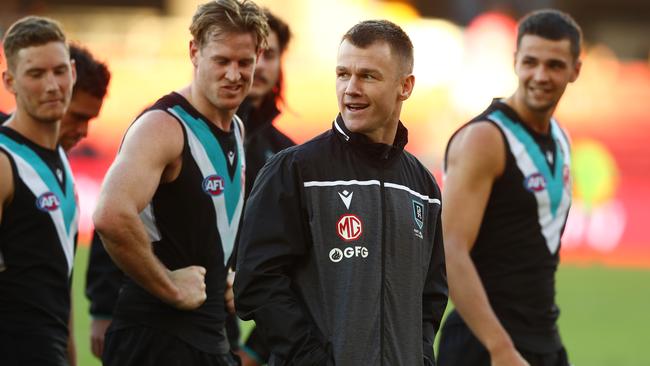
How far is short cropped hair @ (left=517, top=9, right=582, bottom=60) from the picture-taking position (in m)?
6.92

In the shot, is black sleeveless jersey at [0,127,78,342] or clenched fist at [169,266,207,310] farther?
black sleeveless jersey at [0,127,78,342]

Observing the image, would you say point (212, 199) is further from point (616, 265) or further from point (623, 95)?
point (623, 95)

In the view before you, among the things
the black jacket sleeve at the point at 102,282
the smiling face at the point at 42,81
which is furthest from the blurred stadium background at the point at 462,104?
the smiling face at the point at 42,81

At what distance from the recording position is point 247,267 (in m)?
4.60

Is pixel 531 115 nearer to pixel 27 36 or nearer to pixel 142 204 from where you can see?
pixel 142 204

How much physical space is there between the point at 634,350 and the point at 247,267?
10309 millimetres

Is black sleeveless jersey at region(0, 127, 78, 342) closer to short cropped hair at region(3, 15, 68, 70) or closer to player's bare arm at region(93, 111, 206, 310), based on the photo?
short cropped hair at region(3, 15, 68, 70)

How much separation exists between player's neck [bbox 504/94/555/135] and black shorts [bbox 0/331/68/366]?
274 centimetres

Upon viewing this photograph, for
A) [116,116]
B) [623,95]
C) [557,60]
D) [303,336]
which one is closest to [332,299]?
[303,336]

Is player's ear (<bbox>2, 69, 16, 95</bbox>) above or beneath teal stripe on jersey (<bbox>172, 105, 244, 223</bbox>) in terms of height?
above

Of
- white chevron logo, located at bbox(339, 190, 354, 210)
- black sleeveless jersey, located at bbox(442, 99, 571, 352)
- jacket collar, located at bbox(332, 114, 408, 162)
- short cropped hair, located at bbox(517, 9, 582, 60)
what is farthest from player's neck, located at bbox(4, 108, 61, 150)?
short cropped hair, located at bbox(517, 9, 582, 60)

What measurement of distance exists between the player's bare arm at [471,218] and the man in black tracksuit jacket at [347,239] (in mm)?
1448

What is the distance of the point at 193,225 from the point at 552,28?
8.04ft

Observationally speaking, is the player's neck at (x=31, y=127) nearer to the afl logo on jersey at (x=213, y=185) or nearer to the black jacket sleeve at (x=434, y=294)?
the afl logo on jersey at (x=213, y=185)
